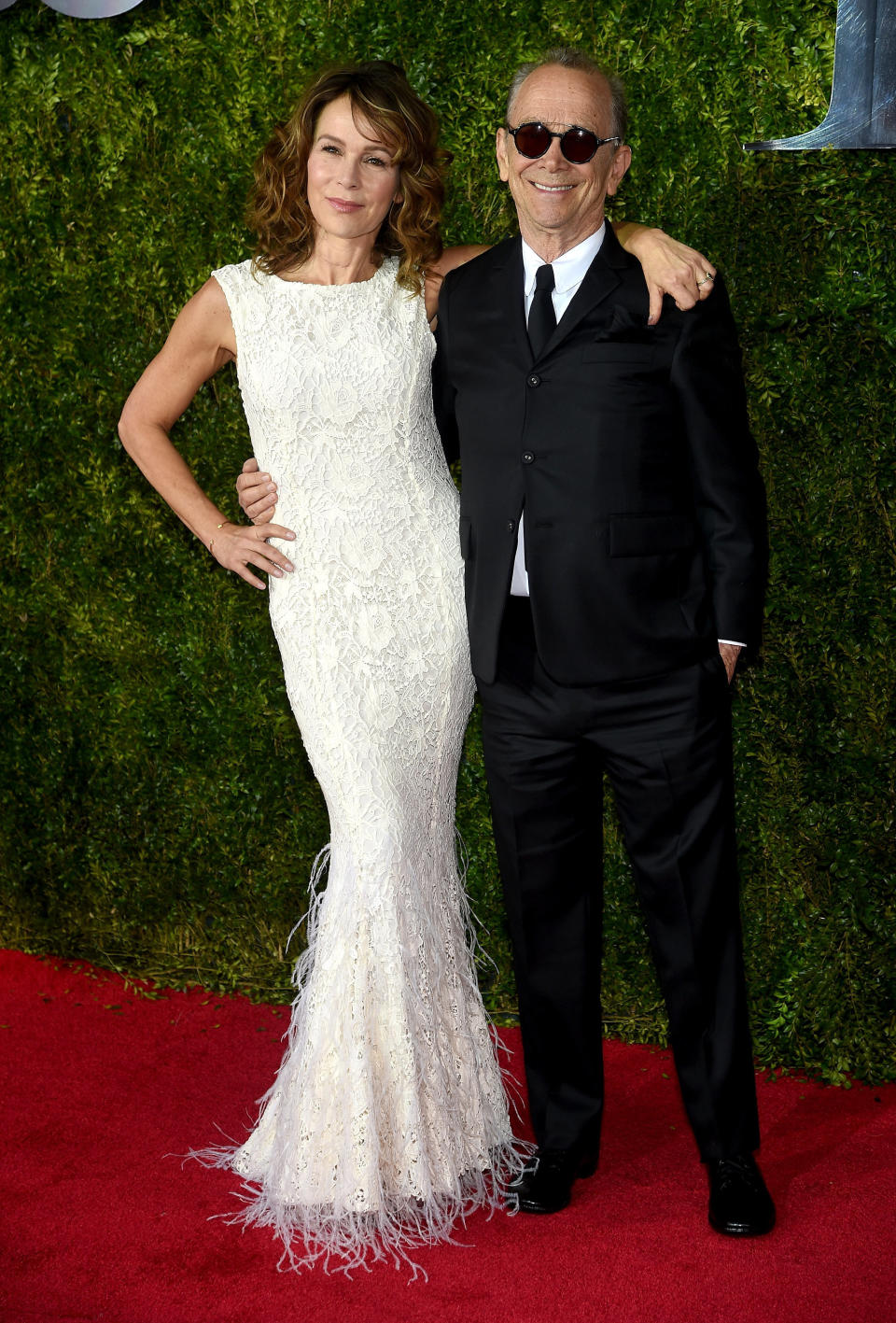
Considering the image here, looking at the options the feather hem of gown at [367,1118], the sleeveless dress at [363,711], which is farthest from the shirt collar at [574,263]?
the feather hem of gown at [367,1118]

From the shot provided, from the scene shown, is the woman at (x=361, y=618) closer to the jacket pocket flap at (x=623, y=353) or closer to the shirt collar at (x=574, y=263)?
the shirt collar at (x=574, y=263)

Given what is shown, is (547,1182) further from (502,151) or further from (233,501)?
(502,151)

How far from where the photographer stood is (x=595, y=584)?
2.65 meters

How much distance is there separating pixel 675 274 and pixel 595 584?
595mm

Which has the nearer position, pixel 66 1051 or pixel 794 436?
pixel 794 436

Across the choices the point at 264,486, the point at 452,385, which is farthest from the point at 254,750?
the point at 452,385

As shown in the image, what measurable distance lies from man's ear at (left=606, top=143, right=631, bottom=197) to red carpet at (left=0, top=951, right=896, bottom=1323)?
209 cm

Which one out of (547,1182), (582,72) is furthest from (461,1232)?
(582,72)

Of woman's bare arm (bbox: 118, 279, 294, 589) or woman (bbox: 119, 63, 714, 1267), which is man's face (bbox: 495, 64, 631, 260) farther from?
woman's bare arm (bbox: 118, 279, 294, 589)

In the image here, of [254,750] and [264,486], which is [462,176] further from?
[254,750]

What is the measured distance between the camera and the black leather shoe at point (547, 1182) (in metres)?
2.90

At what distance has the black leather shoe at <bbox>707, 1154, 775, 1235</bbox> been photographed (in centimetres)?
280

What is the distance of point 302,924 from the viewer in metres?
4.08

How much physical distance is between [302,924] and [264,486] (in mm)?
1627
